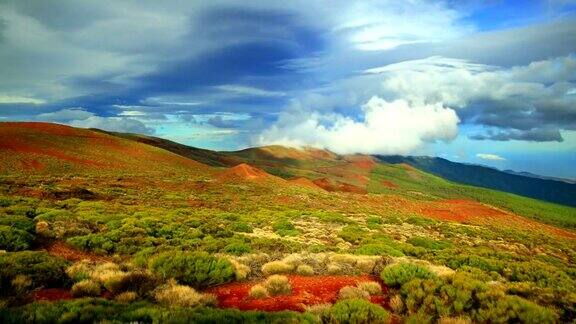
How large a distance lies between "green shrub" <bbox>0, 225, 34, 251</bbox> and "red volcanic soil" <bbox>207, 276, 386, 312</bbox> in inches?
375

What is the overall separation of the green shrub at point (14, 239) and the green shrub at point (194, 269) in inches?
274

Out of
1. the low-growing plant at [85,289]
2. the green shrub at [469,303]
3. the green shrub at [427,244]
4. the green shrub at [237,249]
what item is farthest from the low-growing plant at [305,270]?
the green shrub at [427,244]

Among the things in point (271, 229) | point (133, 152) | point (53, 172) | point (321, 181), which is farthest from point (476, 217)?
point (133, 152)

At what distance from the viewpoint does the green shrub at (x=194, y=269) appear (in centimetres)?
1349

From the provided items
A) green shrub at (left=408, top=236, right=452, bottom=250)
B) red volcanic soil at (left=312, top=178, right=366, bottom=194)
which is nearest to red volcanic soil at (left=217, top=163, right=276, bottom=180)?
red volcanic soil at (left=312, top=178, right=366, bottom=194)

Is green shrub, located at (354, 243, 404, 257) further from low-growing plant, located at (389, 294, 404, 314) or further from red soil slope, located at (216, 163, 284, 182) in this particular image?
red soil slope, located at (216, 163, 284, 182)

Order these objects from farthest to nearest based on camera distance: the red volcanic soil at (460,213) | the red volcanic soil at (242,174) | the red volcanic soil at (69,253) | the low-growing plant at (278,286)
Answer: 1. the red volcanic soil at (242,174)
2. the red volcanic soil at (460,213)
3. the red volcanic soil at (69,253)
4. the low-growing plant at (278,286)

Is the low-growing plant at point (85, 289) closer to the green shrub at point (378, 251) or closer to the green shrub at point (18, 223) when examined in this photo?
the green shrub at point (18, 223)

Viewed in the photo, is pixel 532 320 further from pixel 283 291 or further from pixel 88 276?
pixel 88 276

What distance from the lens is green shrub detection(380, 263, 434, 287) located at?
553 inches

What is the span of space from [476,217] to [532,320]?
7580cm

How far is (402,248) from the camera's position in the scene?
26562 mm

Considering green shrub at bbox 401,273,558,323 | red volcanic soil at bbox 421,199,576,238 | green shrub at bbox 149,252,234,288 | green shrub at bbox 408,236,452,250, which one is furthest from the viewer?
red volcanic soil at bbox 421,199,576,238

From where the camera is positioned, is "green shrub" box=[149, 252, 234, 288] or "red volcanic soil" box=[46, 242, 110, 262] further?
Result: "red volcanic soil" box=[46, 242, 110, 262]
